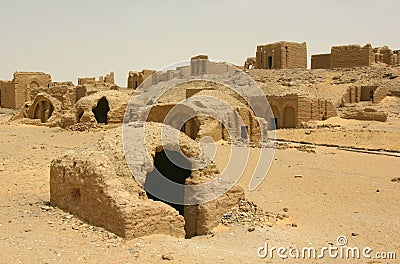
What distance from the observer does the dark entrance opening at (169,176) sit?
26.8 feet

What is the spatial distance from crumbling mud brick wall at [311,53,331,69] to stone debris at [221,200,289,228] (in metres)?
34.9

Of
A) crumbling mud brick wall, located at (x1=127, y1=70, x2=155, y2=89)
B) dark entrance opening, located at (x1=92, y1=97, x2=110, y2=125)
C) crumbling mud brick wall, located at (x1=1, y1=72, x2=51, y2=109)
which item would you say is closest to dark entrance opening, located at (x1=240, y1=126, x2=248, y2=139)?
dark entrance opening, located at (x1=92, y1=97, x2=110, y2=125)

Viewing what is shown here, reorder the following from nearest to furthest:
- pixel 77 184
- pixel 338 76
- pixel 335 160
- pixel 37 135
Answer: pixel 77 184 → pixel 335 160 → pixel 37 135 → pixel 338 76

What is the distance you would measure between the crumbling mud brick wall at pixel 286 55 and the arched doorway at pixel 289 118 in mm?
14715

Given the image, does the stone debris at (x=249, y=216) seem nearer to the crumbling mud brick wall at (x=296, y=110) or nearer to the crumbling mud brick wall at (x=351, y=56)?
the crumbling mud brick wall at (x=296, y=110)

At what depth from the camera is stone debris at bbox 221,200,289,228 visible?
7884mm

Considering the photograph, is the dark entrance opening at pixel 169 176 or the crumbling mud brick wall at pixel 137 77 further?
the crumbling mud brick wall at pixel 137 77

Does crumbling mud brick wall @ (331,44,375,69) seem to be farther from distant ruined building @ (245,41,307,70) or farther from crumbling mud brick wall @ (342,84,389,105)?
crumbling mud brick wall @ (342,84,389,105)

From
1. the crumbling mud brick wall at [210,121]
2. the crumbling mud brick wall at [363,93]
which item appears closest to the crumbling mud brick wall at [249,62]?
the crumbling mud brick wall at [363,93]

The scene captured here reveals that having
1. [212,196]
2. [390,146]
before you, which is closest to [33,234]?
[212,196]

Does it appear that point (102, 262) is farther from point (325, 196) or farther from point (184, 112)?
point (184, 112)

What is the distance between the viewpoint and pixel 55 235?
257 inches

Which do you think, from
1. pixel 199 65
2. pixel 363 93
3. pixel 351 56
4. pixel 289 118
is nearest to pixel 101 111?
pixel 289 118

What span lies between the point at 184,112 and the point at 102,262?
533 inches
